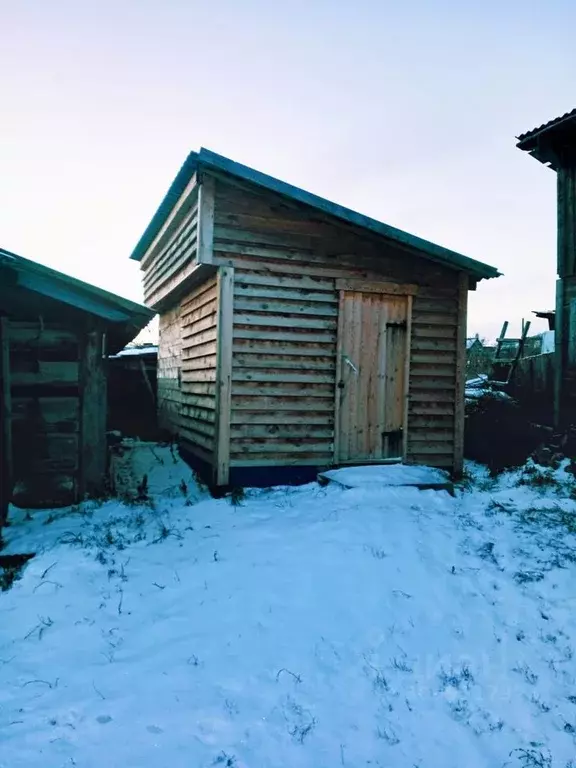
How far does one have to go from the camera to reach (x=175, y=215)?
995 cm

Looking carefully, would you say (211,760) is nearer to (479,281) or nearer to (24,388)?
(24,388)

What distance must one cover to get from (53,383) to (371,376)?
197 inches

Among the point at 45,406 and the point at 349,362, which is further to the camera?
the point at 349,362

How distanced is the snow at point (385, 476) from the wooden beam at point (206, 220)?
3872 millimetres

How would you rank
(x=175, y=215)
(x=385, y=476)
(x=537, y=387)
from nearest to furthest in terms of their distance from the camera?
(x=385, y=476) < (x=175, y=215) < (x=537, y=387)

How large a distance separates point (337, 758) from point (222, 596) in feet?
6.51

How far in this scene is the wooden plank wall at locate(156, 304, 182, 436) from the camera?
38.9ft

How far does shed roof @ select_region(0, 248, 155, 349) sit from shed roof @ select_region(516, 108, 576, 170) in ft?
29.3

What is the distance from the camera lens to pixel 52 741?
3146mm

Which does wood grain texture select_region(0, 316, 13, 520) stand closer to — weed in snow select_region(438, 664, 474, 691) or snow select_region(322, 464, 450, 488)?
snow select_region(322, 464, 450, 488)

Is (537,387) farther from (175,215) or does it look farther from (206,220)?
(175,215)

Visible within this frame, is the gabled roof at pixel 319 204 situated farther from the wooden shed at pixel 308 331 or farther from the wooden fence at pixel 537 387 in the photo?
the wooden fence at pixel 537 387

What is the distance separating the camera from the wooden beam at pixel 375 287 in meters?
8.74

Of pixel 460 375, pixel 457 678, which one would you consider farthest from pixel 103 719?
pixel 460 375
